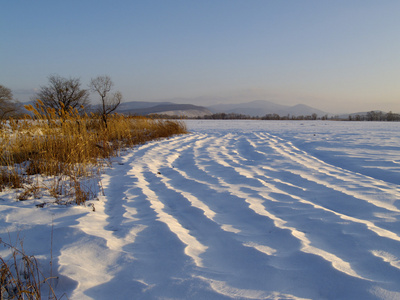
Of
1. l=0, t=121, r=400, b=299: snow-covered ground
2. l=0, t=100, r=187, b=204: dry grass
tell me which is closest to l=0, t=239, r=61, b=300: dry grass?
l=0, t=121, r=400, b=299: snow-covered ground

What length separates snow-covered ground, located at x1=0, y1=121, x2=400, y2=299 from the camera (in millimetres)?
1244

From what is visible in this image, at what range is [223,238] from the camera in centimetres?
176

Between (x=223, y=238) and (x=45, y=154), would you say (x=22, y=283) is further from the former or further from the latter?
(x=45, y=154)

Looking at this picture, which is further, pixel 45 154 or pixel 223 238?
pixel 45 154

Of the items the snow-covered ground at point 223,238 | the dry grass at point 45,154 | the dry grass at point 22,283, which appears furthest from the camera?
the dry grass at point 45,154

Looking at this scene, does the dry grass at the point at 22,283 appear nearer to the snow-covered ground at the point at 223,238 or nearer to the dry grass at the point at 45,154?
the snow-covered ground at the point at 223,238

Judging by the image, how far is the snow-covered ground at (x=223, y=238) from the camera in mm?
1244

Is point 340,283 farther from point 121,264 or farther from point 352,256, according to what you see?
point 121,264

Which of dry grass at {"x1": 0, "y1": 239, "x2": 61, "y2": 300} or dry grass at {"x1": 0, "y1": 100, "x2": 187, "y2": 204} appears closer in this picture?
dry grass at {"x1": 0, "y1": 239, "x2": 61, "y2": 300}

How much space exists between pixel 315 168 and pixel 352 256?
280 cm

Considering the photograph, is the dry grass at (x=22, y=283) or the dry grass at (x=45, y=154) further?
the dry grass at (x=45, y=154)

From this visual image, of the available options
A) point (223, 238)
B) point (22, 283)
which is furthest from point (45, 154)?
point (223, 238)

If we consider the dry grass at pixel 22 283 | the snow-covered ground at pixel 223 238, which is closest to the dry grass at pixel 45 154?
the snow-covered ground at pixel 223 238

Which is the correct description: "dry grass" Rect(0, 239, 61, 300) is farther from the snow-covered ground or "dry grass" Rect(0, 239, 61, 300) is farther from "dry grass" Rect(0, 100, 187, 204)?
"dry grass" Rect(0, 100, 187, 204)
